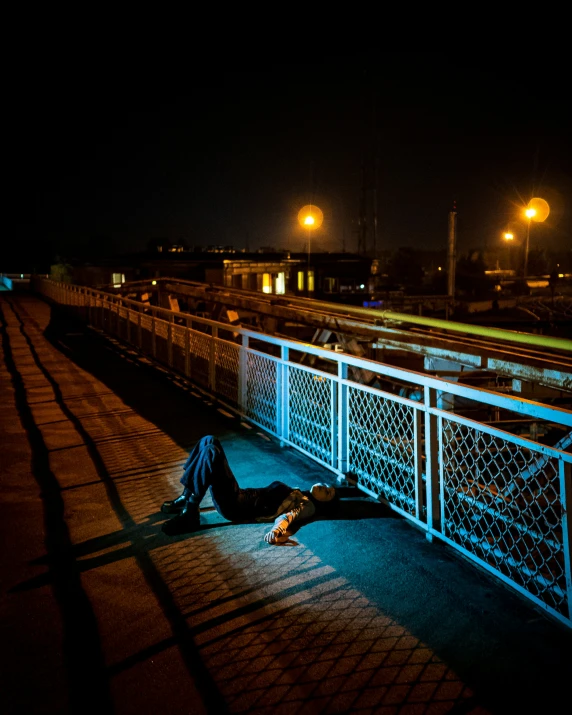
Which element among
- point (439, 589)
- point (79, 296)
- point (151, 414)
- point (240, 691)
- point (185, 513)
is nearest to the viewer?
point (240, 691)

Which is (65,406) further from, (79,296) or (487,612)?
(79,296)

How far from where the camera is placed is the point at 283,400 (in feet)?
23.5

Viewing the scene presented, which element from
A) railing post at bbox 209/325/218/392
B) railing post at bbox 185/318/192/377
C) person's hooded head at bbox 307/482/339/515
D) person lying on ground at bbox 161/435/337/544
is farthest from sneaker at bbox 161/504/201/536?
railing post at bbox 185/318/192/377

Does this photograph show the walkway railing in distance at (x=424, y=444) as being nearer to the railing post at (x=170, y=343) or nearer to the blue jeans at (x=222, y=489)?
the railing post at (x=170, y=343)

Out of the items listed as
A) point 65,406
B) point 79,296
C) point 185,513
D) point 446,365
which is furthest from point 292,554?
point 79,296

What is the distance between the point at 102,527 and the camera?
195 inches

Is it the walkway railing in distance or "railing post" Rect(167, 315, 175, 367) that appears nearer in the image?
the walkway railing in distance

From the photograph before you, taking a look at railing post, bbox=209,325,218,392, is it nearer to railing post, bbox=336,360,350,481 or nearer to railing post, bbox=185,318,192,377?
railing post, bbox=185,318,192,377

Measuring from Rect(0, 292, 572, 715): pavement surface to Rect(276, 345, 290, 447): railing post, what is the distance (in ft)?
2.63

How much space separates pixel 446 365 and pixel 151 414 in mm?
5145

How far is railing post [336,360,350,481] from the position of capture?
5941 mm

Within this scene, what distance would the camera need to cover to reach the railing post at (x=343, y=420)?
→ 5941 millimetres

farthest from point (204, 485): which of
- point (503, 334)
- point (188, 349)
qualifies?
point (188, 349)

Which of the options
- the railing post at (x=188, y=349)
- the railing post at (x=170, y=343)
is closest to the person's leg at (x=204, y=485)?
the railing post at (x=188, y=349)
